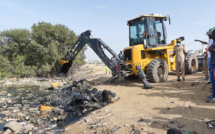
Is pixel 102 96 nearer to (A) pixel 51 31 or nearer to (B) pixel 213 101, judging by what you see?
(B) pixel 213 101

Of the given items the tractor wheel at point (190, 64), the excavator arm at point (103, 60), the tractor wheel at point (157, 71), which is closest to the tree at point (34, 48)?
the excavator arm at point (103, 60)

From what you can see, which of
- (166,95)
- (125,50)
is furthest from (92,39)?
(166,95)

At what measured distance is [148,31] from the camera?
6.91 meters

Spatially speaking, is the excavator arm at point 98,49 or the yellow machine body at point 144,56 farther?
the excavator arm at point 98,49

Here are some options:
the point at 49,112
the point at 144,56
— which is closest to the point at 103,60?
the point at 144,56

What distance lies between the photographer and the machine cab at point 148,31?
6.91 meters

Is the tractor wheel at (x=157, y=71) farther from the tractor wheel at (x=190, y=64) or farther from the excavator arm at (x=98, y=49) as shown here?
the tractor wheel at (x=190, y=64)

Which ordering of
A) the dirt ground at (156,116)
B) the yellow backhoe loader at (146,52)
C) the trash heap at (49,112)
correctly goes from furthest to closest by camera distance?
1. the yellow backhoe loader at (146,52)
2. the trash heap at (49,112)
3. the dirt ground at (156,116)

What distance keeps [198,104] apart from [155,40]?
386 centimetres

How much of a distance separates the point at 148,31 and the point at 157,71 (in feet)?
5.62

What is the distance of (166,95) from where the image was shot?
16.2ft

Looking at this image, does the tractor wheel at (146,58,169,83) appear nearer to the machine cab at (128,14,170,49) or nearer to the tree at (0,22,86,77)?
the machine cab at (128,14,170,49)

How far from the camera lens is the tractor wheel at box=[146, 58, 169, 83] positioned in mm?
6567

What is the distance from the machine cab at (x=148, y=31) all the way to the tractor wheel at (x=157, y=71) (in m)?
0.80
